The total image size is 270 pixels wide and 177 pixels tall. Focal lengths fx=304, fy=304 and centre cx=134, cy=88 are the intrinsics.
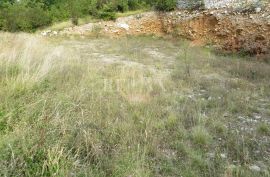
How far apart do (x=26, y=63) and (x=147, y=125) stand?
232 centimetres

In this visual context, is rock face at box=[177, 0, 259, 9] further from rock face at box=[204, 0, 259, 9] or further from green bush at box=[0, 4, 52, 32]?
green bush at box=[0, 4, 52, 32]

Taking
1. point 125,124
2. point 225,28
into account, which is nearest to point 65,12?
point 225,28

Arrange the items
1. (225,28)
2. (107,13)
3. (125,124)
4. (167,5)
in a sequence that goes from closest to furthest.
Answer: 1. (125,124)
2. (225,28)
3. (167,5)
4. (107,13)

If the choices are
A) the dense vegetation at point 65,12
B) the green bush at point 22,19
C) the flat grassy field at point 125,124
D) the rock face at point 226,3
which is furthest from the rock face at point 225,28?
the green bush at point 22,19

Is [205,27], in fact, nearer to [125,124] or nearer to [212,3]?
[212,3]

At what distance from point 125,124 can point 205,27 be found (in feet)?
32.5

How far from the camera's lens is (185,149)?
10.4ft

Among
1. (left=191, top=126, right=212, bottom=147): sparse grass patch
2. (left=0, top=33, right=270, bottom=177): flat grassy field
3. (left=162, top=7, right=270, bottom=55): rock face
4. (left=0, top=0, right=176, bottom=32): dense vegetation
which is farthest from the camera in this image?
(left=0, top=0, right=176, bottom=32): dense vegetation

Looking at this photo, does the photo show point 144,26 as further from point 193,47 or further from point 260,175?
point 260,175

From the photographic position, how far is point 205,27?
1242 centimetres

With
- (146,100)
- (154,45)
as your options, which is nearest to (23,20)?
(154,45)

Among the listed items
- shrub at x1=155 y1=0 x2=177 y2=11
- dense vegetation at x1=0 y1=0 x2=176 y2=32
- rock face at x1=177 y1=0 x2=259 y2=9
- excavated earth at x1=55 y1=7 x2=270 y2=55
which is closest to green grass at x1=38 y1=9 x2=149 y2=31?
dense vegetation at x1=0 y1=0 x2=176 y2=32

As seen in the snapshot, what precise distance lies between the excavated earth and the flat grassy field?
15.5 feet

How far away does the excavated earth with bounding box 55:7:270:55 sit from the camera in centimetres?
1021
